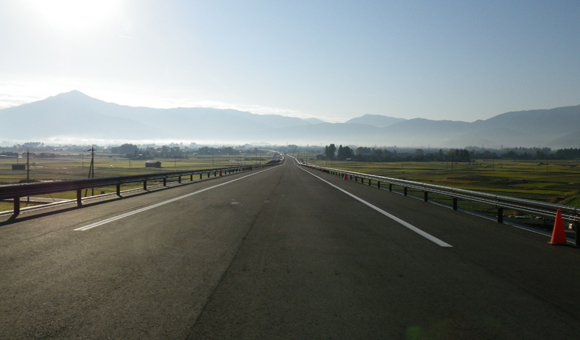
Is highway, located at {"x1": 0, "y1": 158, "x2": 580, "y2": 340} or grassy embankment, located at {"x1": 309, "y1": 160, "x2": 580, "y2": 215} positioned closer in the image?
highway, located at {"x1": 0, "y1": 158, "x2": 580, "y2": 340}

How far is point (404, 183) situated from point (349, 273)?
54.0 feet

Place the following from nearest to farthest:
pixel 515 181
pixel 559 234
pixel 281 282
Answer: pixel 281 282
pixel 559 234
pixel 515 181

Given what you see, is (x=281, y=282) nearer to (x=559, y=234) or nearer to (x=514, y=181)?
(x=559, y=234)

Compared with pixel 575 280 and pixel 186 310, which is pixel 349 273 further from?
pixel 575 280

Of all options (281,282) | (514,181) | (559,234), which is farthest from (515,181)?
(281,282)

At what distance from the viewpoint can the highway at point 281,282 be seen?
3.94 m

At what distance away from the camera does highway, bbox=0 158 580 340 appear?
3941 millimetres

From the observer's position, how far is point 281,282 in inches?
213

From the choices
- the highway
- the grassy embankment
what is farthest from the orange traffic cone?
the grassy embankment

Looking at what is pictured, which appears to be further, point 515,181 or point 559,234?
point 515,181

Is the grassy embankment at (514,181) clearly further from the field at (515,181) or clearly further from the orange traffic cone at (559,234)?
the orange traffic cone at (559,234)

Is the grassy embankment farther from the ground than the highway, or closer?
closer

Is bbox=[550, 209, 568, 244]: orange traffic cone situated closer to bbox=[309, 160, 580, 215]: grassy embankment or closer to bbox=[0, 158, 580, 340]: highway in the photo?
A: bbox=[0, 158, 580, 340]: highway

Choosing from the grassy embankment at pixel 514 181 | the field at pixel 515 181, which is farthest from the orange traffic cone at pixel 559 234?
A: the field at pixel 515 181
